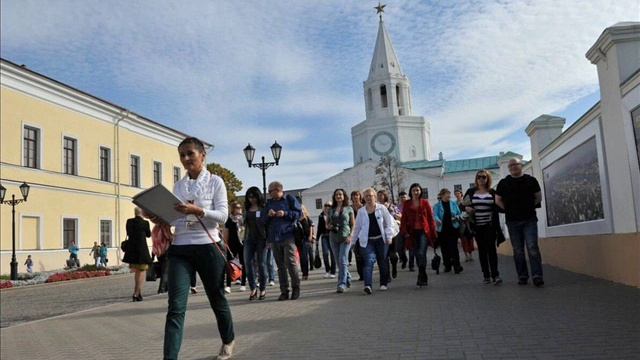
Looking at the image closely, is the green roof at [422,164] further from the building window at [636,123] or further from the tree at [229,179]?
the building window at [636,123]

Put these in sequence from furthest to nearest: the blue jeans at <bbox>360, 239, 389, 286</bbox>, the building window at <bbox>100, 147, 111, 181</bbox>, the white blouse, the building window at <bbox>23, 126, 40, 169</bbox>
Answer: the building window at <bbox>100, 147, 111, 181</bbox>, the building window at <bbox>23, 126, 40, 169</bbox>, the blue jeans at <bbox>360, 239, 389, 286</bbox>, the white blouse

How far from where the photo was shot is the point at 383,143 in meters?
113

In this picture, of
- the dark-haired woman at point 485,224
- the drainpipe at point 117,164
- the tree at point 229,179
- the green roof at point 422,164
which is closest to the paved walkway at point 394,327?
the dark-haired woman at point 485,224

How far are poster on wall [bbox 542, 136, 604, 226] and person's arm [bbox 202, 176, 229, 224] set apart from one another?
693 centimetres

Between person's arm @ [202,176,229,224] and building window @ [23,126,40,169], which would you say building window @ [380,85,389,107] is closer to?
building window @ [23,126,40,169]

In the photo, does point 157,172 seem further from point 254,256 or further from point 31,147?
point 254,256

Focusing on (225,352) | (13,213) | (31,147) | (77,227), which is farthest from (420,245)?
(77,227)

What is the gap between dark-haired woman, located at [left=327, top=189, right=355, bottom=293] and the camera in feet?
35.1

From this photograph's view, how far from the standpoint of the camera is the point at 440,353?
17.1 feet

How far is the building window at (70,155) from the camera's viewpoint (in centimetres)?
3444

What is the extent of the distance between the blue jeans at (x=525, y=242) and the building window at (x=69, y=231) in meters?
28.9

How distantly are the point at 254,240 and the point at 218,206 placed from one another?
5.73 meters

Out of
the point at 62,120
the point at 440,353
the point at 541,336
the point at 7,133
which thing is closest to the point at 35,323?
the point at 440,353

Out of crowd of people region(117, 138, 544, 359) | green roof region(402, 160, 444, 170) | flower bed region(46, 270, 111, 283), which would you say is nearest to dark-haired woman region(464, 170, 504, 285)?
crowd of people region(117, 138, 544, 359)
